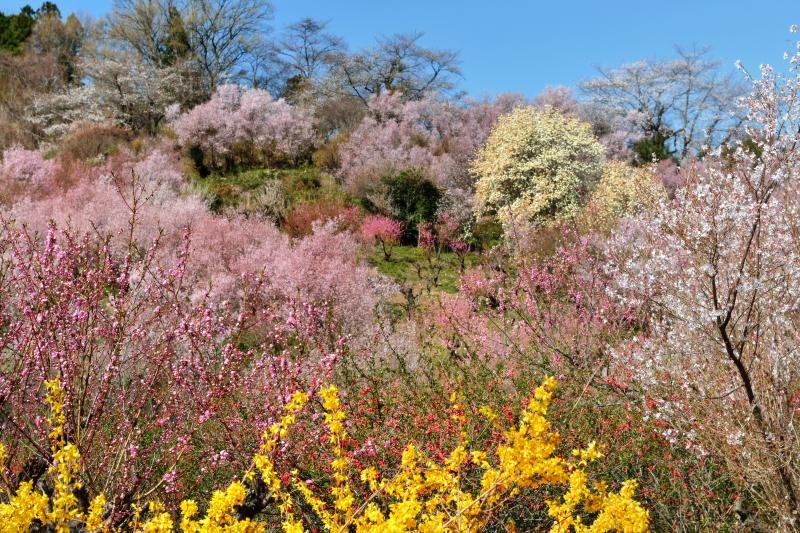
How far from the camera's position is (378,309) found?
688 cm

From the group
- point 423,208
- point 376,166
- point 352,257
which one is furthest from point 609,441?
point 376,166

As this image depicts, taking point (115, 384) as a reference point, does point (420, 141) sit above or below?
above

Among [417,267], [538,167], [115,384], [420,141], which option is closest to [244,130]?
[420,141]

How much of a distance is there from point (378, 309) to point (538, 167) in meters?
9.33

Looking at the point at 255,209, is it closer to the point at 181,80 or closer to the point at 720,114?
the point at 181,80

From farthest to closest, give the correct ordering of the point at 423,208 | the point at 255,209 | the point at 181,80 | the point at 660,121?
the point at 660,121 → the point at 181,80 → the point at 423,208 → the point at 255,209

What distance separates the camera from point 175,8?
2820cm

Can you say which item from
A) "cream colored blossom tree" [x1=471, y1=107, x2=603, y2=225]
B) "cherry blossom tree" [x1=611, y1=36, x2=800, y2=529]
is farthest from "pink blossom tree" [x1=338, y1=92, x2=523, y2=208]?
"cherry blossom tree" [x1=611, y1=36, x2=800, y2=529]

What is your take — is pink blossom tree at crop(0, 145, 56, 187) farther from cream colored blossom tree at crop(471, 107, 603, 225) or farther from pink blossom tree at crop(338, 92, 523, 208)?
cream colored blossom tree at crop(471, 107, 603, 225)

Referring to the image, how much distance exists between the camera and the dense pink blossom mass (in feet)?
8.89

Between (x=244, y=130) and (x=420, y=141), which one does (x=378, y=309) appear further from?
(x=420, y=141)

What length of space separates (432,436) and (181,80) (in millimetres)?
25485

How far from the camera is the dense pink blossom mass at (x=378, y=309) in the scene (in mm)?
2709

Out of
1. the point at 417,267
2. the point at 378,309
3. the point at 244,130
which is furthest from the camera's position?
the point at 244,130
